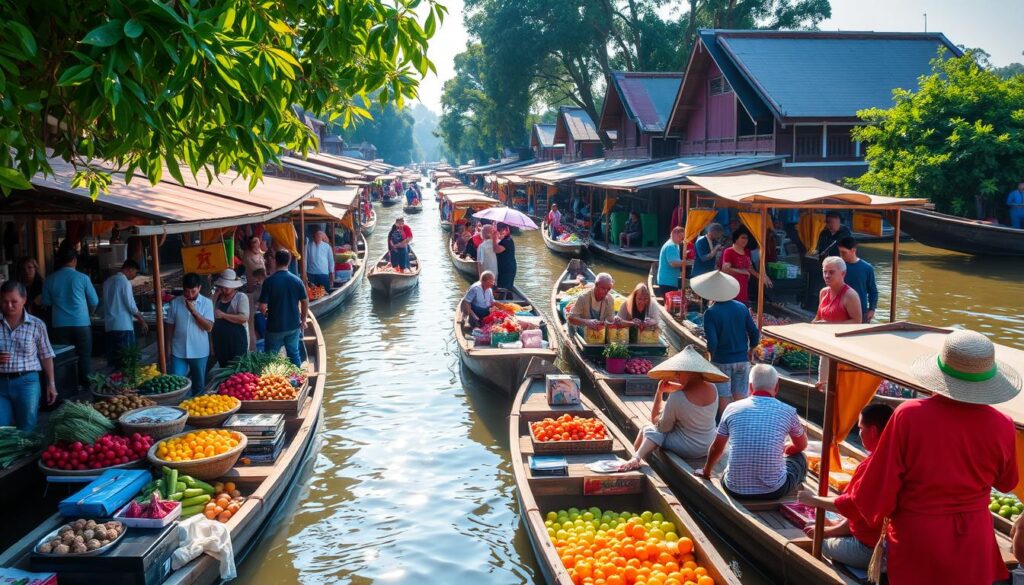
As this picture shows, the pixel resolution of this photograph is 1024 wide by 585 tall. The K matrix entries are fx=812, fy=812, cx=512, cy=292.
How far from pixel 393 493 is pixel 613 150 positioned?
3172 centimetres

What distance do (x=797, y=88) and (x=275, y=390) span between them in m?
20.4

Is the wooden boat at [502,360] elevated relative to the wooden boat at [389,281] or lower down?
lower down

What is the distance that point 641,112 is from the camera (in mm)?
33250

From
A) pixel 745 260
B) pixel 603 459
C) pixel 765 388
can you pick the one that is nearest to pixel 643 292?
pixel 745 260

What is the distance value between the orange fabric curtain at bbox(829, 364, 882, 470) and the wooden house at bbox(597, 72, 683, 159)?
86.9 feet

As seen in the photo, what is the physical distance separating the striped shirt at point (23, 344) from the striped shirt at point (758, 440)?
598 centimetres

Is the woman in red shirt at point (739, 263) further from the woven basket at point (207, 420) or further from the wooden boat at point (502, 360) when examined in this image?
Result: the woven basket at point (207, 420)

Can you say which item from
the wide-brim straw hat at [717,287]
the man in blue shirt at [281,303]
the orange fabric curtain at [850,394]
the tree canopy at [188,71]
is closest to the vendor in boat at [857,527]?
the orange fabric curtain at [850,394]

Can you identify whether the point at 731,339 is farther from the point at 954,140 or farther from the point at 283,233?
the point at 954,140

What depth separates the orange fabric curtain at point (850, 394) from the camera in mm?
5254

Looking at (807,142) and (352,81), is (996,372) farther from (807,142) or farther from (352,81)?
(807,142)

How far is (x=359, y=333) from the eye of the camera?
15.7 metres

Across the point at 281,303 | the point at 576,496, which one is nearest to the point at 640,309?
the point at 576,496

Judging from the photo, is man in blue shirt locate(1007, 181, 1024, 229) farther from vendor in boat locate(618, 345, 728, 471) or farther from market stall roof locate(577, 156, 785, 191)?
vendor in boat locate(618, 345, 728, 471)
